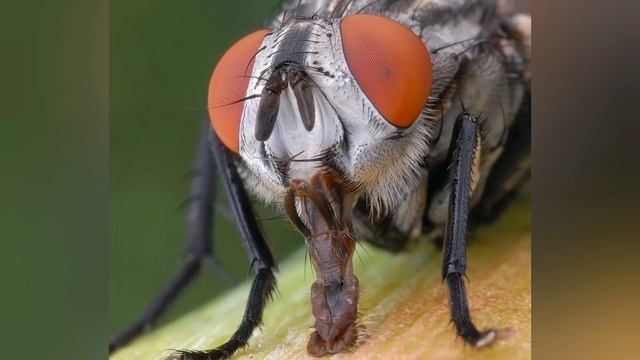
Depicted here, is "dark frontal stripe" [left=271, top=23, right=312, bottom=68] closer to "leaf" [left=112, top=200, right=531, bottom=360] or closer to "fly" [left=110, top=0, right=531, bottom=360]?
"fly" [left=110, top=0, right=531, bottom=360]

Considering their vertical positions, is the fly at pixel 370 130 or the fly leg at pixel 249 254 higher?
the fly at pixel 370 130

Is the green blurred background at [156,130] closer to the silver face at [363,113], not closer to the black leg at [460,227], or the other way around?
the silver face at [363,113]

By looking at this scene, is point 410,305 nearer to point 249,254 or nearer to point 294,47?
point 249,254

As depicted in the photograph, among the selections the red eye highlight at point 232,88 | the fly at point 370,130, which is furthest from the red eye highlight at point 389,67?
the red eye highlight at point 232,88

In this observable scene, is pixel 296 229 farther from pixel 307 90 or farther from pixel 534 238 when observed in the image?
pixel 534 238

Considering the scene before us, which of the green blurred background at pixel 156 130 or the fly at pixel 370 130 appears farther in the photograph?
the green blurred background at pixel 156 130

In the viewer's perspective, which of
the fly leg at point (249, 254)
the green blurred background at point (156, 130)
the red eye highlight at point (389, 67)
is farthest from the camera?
the green blurred background at point (156, 130)

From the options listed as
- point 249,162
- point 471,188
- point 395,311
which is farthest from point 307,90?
point 395,311

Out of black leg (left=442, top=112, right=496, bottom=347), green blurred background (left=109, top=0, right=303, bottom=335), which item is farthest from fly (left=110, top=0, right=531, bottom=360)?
green blurred background (left=109, top=0, right=303, bottom=335)

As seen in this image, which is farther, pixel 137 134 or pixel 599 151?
pixel 137 134

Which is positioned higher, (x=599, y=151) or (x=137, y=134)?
(x=599, y=151)
